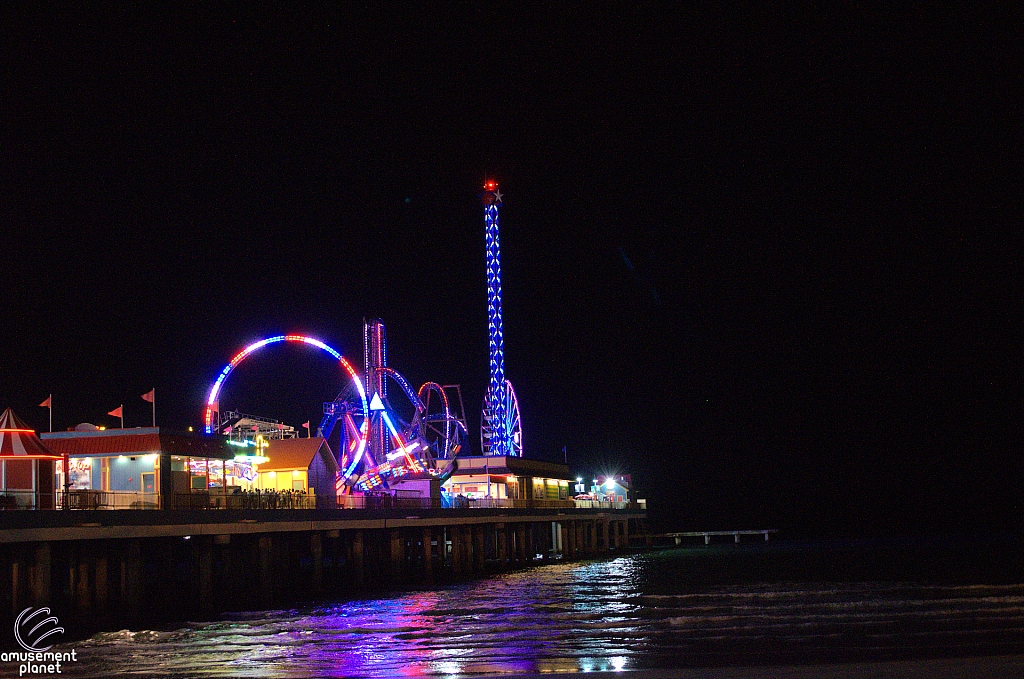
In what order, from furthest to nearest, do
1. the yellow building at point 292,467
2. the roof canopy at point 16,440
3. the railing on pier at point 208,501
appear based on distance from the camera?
the yellow building at point 292,467 → the roof canopy at point 16,440 → the railing on pier at point 208,501

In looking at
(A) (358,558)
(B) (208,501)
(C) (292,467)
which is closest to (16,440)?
(B) (208,501)

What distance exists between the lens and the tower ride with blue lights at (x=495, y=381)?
8469 cm

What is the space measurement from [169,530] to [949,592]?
25.4 meters

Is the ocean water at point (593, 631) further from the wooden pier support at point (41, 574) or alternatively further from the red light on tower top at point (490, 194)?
the red light on tower top at point (490, 194)

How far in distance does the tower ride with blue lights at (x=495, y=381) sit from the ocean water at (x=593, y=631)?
134 feet

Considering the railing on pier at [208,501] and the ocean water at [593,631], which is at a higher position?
the railing on pier at [208,501]

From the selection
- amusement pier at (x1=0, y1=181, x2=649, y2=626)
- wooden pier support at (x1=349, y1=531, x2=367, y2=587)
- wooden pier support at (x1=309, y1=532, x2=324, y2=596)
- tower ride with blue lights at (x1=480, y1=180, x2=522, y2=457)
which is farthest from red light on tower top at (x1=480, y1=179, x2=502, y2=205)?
wooden pier support at (x1=309, y1=532, x2=324, y2=596)

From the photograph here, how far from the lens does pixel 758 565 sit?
56625 millimetres

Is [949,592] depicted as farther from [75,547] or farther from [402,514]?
[75,547]

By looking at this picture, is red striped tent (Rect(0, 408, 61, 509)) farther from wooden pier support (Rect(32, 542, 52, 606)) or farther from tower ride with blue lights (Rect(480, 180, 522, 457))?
tower ride with blue lights (Rect(480, 180, 522, 457))

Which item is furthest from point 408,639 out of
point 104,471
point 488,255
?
point 488,255

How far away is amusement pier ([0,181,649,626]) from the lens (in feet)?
94.6

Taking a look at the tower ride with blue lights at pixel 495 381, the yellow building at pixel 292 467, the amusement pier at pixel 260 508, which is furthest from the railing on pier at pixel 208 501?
the tower ride with blue lights at pixel 495 381

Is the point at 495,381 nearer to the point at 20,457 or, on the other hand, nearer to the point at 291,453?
the point at 291,453
